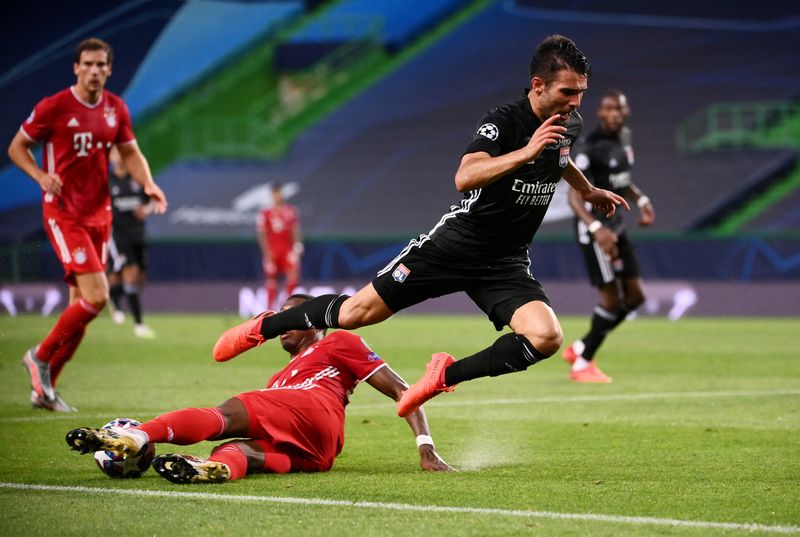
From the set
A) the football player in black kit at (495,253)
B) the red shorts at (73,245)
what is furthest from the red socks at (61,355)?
the football player in black kit at (495,253)

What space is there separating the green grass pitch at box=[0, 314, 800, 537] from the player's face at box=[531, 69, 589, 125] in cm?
177

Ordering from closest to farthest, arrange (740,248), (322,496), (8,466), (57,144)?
1. (322,496)
2. (8,466)
3. (57,144)
4. (740,248)

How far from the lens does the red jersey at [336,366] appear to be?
248 inches

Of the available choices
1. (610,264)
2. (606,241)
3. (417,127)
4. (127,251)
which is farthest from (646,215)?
(417,127)

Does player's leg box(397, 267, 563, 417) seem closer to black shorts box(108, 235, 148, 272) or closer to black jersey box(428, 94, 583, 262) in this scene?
black jersey box(428, 94, 583, 262)

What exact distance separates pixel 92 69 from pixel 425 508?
15.9 ft

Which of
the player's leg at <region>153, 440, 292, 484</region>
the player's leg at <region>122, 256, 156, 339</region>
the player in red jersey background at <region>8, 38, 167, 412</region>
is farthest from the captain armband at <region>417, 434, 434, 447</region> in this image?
the player's leg at <region>122, 256, 156, 339</region>

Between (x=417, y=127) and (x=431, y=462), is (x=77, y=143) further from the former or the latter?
(x=417, y=127)

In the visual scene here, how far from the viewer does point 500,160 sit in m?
5.72

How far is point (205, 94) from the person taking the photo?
32125 mm

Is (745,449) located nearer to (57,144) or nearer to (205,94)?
(57,144)

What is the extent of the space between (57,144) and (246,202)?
2170 cm

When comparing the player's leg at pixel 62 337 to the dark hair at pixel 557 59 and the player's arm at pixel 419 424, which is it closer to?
the player's arm at pixel 419 424

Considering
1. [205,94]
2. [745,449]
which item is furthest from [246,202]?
[745,449]
